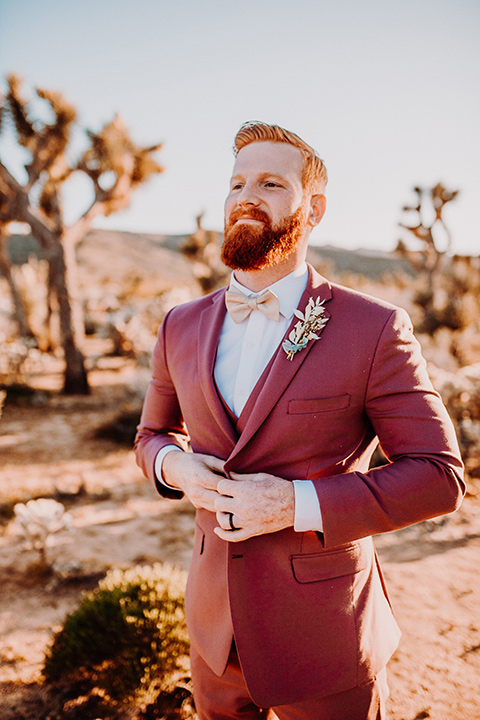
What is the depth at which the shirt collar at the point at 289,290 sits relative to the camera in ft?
5.06

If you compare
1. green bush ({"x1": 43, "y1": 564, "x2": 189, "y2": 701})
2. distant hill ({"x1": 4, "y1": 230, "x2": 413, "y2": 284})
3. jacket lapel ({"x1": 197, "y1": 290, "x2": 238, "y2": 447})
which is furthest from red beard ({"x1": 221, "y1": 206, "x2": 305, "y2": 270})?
distant hill ({"x1": 4, "y1": 230, "x2": 413, "y2": 284})

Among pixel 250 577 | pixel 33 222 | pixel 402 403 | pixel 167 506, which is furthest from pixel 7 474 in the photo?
pixel 402 403

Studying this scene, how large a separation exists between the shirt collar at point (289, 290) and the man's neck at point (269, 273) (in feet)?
0.06

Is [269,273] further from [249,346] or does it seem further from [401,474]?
[401,474]

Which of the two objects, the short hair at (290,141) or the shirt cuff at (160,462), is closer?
the short hair at (290,141)

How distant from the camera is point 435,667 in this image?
2.79 meters

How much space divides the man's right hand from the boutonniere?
0.42 metres

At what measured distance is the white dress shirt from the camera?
1486 mm

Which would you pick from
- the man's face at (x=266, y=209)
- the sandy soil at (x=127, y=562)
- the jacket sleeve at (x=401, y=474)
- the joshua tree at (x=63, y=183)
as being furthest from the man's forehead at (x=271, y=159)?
the joshua tree at (x=63, y=183)

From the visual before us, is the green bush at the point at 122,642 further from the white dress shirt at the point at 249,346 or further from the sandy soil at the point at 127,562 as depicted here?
the white dress shirt at the point at 249,346

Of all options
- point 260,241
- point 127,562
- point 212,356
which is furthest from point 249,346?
point 127,562

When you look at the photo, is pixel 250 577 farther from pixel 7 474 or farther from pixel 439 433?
pixel 7 474

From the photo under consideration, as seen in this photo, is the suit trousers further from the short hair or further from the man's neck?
the short hair

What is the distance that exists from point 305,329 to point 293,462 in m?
0.40
